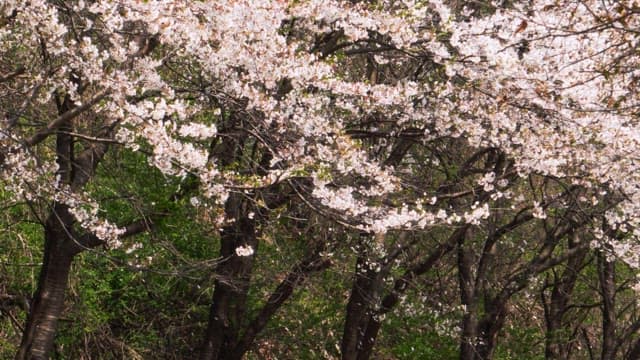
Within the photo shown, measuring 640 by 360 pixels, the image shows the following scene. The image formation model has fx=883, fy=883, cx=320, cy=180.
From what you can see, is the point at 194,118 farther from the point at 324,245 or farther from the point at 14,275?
the point at 14,275

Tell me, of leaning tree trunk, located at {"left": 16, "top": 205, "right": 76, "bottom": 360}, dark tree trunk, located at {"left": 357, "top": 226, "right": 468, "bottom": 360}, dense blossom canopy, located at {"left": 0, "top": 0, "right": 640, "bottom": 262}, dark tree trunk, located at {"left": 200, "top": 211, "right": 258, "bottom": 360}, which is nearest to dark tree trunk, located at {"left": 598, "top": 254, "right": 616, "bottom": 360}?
dark tree trunk, located at {"left": 357, "top": 226, "right": 468, "bottom": 360}

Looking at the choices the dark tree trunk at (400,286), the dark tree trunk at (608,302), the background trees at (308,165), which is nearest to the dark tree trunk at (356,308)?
the background trees at (308,165)

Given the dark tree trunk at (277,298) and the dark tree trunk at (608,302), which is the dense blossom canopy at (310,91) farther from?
the dark tree trunk at (277,298)

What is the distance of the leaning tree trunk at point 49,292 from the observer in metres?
8.03

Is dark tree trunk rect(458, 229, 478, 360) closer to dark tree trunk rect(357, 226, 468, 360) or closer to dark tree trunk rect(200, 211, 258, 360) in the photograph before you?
dark tree trunk rect(357, 226, 468, 360)

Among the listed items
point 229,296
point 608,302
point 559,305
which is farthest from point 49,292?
point 559,305

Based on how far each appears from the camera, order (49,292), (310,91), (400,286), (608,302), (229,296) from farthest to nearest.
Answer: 1. (400,286)
2. (608,302)
3. (229,296)
4. (49,292)
5. (310,91)

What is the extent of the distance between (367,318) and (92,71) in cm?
768

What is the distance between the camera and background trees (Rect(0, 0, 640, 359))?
588cm

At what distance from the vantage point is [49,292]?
814 cm

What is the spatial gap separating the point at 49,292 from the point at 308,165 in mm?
3205

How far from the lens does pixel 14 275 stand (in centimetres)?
1099

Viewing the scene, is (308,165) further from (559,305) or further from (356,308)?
(559,305)

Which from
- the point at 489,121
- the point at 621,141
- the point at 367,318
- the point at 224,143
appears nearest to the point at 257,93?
the point at 224,143
